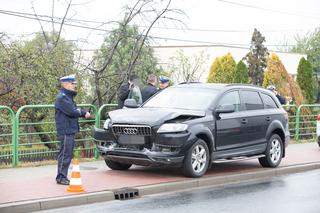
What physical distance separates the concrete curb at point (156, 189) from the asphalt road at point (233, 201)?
0.17 meters

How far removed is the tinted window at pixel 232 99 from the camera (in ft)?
37.7

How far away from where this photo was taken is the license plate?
1036 centimetres

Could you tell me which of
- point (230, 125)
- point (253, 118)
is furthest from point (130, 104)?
point (253, 118)

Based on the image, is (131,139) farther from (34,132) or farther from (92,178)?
(34,132)

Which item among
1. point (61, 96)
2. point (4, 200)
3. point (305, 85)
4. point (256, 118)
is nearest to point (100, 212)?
point (4, 200)

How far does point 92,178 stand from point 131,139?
97 centimetres

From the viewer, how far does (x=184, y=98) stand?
11.6 meters

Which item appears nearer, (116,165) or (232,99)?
(116,165)

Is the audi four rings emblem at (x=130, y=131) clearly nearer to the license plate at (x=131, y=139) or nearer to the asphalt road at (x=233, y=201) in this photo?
the license plate at (x=131, y=139)

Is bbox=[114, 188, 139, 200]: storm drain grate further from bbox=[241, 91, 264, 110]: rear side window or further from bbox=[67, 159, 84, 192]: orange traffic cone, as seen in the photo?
bbox=[241, 91, 264, 110]: rear side window

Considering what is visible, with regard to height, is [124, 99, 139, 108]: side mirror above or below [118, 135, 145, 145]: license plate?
above

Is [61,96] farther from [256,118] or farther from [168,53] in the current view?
[168,53]

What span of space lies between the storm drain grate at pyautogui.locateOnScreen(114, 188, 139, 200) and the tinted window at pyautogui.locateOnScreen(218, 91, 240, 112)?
290 cm

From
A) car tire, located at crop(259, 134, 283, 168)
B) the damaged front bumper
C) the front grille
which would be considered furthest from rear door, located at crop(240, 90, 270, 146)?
the front grille
